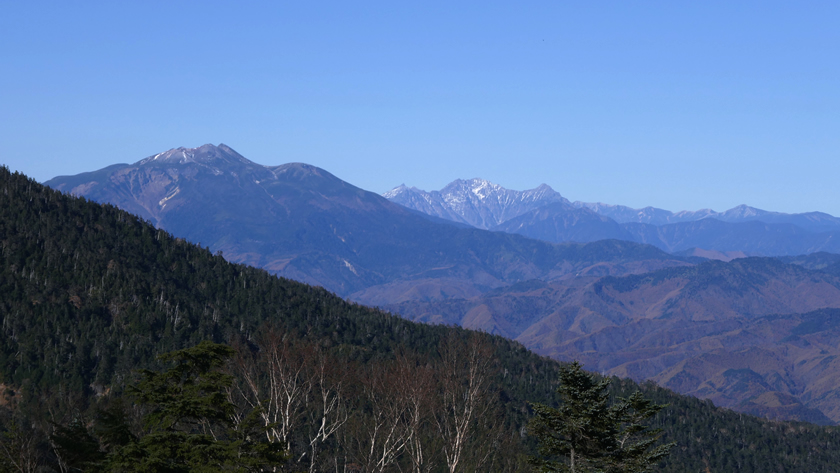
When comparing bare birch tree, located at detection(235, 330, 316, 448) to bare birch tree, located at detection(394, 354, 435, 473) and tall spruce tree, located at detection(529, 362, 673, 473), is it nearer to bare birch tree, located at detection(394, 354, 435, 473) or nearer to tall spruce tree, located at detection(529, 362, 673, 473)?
bare birch tree, located at detection(394, 354, 435, 473)

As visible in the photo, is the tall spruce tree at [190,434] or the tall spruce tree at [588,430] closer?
the tall spruce tree at [190,434]

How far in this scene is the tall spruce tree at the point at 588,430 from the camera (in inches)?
1839

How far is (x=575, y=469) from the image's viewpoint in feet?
152

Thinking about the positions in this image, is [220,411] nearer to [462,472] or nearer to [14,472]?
[14,472]

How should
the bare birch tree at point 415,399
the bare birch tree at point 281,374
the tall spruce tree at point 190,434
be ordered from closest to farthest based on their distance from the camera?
the tall spruce tree at point 190,434, the bare birch tree at point 415,399, the bare birch tree at point 281,374

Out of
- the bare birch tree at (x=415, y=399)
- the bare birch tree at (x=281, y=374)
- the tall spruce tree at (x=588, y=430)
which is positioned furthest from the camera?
the bare birch tree at (x=281, y=374)

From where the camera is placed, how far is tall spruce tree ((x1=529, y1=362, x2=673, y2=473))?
46719mm

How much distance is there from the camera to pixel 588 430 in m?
47.4

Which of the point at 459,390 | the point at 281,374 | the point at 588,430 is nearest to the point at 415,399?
the point at 281,374

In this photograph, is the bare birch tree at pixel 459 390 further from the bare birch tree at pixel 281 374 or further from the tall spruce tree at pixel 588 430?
the tall spruce tree at pixel 588 430

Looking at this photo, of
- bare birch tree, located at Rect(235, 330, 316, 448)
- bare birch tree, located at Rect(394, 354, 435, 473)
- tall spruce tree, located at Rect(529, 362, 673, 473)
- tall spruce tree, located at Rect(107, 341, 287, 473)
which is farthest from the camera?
bare birch tree, located at Rect(235, 330, 316, 448)

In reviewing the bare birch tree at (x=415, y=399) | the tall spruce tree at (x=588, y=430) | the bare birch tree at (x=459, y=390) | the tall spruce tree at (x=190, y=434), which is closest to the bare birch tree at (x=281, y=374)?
the bare birch tree at (x=415, y=399)

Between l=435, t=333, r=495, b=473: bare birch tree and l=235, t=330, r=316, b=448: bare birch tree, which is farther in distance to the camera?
l=435, t=333, r=495, b=473: bare birch tree

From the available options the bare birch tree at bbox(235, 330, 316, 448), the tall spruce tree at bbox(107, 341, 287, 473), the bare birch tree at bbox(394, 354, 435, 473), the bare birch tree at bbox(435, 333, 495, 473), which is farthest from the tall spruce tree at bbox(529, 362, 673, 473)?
the bare birch tree at bbox(235, 330, 316, 448)
